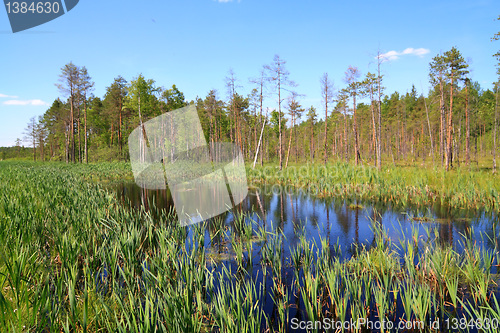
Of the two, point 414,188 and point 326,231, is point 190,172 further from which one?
point 326,231

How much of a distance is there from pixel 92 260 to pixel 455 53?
2791cm

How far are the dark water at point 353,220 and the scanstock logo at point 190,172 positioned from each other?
4.32ft

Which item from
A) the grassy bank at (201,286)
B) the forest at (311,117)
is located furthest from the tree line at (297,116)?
the grassy bank at (201,286)

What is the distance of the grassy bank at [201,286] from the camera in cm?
277

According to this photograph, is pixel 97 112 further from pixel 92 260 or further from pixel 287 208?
pixel 92 260

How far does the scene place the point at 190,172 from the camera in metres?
26.5

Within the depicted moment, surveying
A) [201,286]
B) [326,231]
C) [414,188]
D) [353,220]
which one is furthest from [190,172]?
[201,286]

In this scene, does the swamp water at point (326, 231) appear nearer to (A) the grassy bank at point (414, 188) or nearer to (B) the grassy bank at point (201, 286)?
(B) the grassy bank at point (201, 286)

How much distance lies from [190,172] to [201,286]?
77.2ft

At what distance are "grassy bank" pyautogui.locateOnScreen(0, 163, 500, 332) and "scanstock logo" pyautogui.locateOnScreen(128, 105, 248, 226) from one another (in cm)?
183

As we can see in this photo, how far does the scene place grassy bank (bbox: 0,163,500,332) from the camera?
2772 mm

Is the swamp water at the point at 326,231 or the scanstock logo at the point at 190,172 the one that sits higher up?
the scanstock logo at the point at 190,172

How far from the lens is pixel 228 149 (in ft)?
150

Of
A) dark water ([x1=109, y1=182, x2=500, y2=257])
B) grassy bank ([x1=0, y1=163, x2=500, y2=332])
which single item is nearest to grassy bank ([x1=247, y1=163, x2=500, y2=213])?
dark water ([x1=109, y1=182, x2=500, y2=257])
